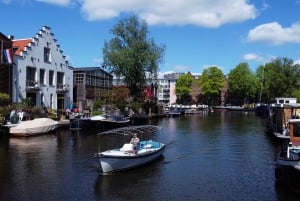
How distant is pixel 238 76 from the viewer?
490ft

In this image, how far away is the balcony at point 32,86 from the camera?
5638 centimetres

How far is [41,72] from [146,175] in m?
39.7

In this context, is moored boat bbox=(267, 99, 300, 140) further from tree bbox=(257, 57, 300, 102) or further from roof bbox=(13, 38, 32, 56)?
tree bbox=(257, 57, 300, 102)

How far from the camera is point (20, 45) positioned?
59031 mm

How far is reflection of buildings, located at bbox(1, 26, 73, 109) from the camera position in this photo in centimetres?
5497

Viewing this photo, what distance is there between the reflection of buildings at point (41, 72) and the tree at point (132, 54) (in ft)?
34.0

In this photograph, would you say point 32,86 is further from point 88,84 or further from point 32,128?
point 88,84

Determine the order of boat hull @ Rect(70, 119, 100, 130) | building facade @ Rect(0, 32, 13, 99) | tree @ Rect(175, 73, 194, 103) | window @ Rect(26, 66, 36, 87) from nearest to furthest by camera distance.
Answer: building facade @ Rect(0, 32, 13, 99) < boat hull @ Rect(70, 119, 100, 130) < window @ Rect(26, 66, 36, 87) < tree @ Rect(175, 73, 194, 103)

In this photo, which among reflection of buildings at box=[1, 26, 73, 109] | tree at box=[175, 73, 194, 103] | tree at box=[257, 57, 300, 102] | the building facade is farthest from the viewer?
tree at box=[175, 73, 194, 103]

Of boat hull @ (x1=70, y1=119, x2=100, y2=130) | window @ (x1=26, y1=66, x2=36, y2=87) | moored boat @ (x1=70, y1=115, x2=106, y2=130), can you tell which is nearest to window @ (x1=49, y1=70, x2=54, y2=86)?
window @ (x1=26, y1=66, x2=36, y2=87)

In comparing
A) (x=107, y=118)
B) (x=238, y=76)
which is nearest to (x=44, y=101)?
(x=107, y=118)

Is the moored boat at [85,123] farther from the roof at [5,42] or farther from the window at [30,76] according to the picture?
the roof at [5,42]

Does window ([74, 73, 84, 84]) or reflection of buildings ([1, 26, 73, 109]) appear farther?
window ([74, 73, 84, 84])

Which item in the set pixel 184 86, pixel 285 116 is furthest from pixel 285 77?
pixel 285 116
